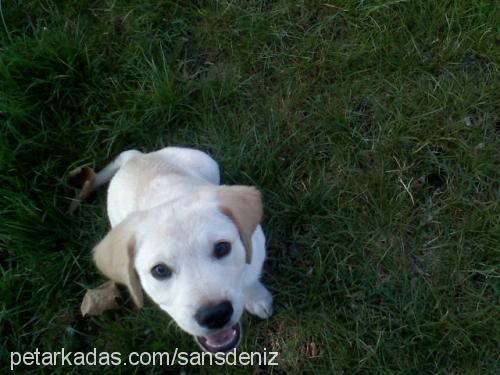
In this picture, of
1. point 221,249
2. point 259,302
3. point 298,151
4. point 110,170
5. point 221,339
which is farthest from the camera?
point 298,151

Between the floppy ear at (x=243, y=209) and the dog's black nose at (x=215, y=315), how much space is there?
328mm

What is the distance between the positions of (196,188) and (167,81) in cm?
123

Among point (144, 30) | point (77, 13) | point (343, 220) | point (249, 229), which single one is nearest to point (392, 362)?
point (343, 220)

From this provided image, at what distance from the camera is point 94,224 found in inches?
148

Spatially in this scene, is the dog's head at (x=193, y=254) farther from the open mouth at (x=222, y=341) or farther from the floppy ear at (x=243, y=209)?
the open mouth at (x=222, y=341)

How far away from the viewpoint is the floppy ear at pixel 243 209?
100.0 inches

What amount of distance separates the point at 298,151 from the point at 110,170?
1312mm

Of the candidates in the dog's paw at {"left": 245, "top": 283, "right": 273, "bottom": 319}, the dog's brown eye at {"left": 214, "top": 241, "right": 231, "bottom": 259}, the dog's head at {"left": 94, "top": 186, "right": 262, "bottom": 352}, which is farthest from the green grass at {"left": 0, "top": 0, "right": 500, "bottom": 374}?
the dog's brown eye at {"left": 214, "top": 241, "right": 231, "bottom": 259}

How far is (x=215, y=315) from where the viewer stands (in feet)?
7.75

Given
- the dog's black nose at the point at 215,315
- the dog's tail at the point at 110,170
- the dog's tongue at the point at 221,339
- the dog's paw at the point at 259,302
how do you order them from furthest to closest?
1. the dog's tail at the point at 110,170
2. the dog's paw at the point at 259,302
3. the dog's tongue at the point at 221,339
4. the dog's black nose at the point at 215,315

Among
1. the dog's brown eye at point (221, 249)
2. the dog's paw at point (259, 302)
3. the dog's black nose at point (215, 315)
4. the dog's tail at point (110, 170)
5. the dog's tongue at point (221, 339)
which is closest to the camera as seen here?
the dog's black nose at point (215, 315)

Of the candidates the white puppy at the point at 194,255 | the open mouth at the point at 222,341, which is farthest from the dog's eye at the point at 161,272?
the open mouth at the point at 222,341

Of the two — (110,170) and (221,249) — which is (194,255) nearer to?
(221,249)

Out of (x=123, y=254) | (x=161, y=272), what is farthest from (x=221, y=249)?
(x=123, y=254)
